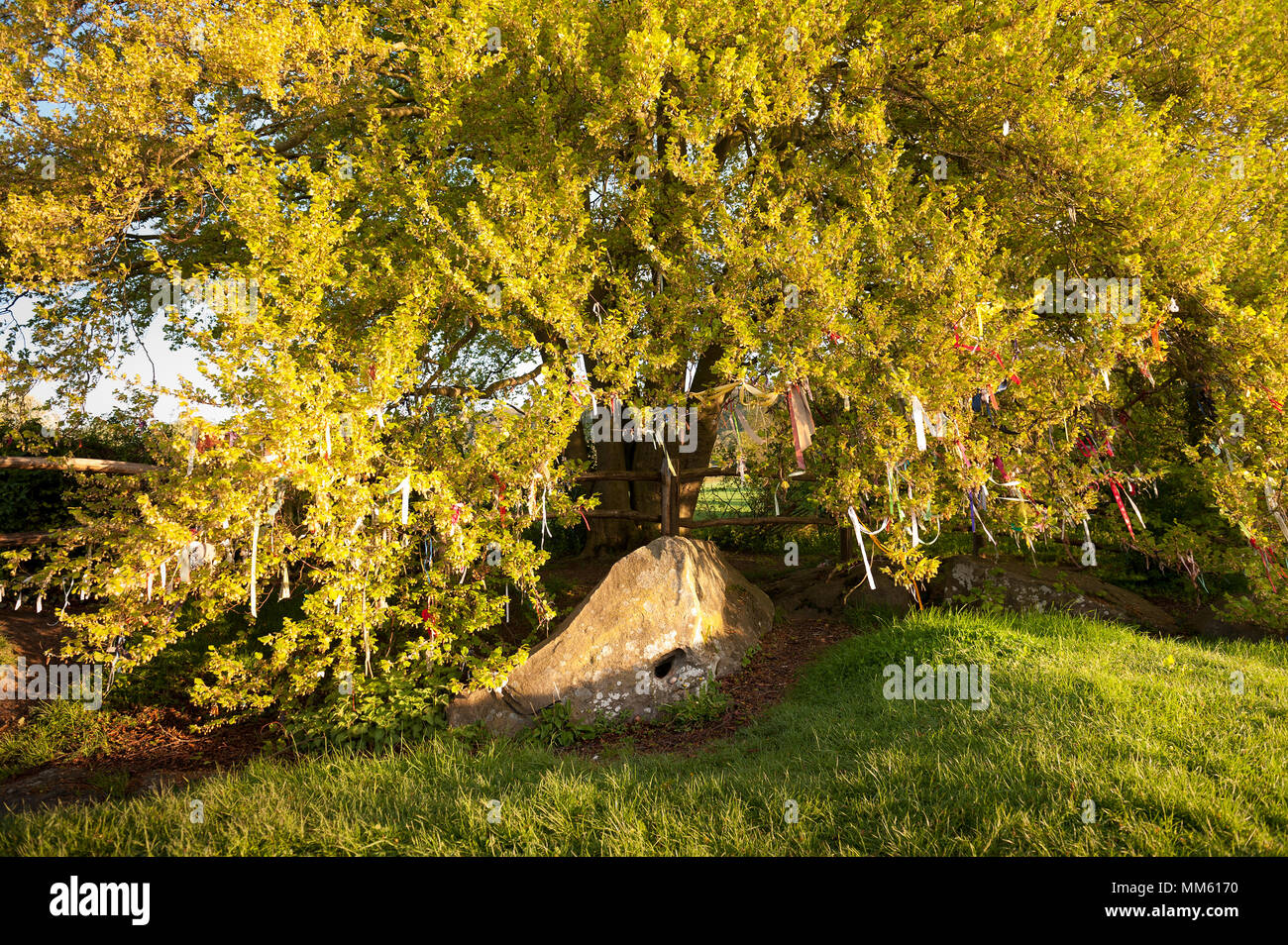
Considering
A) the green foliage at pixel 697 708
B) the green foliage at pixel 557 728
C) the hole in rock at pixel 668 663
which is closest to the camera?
the green foliage at pixel 557 728

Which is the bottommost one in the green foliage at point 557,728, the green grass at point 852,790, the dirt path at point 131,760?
the dirt path at point 131,760

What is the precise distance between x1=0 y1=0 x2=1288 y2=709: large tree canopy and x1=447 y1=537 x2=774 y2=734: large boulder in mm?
482

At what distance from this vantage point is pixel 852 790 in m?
4.29

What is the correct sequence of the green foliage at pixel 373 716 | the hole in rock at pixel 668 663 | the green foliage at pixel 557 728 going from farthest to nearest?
the hole in rock at pixel 668 663 < the green foliage at pixel 557 728 < the green foliage at pixel 373 716

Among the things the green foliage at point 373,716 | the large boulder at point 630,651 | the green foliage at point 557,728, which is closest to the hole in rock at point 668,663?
the large boulder at point 630,651

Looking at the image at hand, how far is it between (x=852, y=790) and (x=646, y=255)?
655 centimetres

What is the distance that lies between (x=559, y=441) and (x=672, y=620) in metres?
2.31

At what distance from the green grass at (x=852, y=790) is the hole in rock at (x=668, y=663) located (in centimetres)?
132

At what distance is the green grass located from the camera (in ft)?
11.9

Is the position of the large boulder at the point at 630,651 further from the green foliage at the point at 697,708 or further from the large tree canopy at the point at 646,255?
the large tree canopy at the point at 646,255

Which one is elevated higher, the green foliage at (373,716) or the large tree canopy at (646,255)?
the large tree canopy at (646,255)

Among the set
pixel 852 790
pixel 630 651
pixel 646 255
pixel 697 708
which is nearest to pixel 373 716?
pixel 630 651

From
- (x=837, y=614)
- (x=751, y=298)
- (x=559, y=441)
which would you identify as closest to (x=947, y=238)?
(x=751, y=298)

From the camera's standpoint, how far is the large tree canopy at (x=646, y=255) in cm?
→ 640
